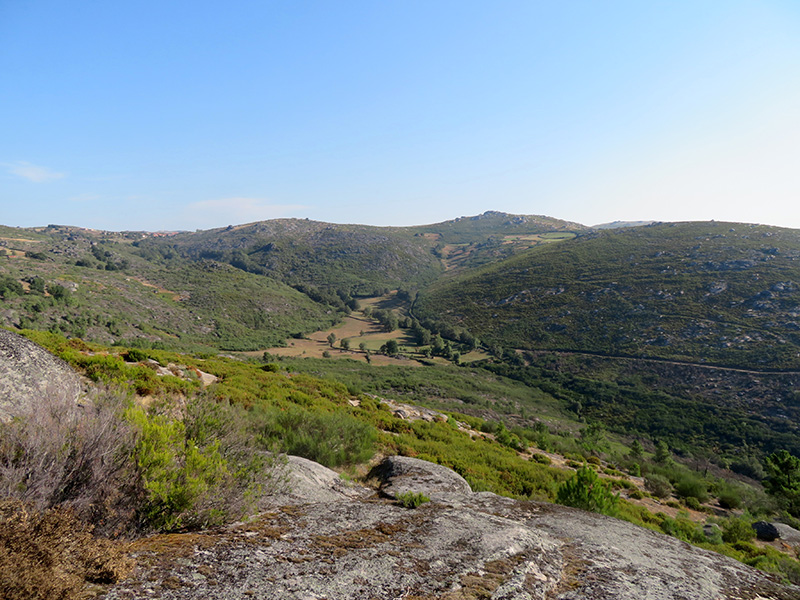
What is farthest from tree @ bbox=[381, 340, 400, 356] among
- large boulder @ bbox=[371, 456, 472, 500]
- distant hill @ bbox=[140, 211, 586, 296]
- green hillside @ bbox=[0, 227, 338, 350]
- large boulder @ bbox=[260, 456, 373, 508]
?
large boulder @ bbox=[260, 456, 373, 508]

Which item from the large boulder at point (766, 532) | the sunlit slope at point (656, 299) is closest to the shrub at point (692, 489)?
the large boulder at point (766, 532)

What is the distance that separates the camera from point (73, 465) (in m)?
3.71

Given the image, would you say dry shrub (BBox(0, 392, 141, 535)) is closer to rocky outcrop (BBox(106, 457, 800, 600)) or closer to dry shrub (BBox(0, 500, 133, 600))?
dry shrub (BBox(0, 500, 133, 600))

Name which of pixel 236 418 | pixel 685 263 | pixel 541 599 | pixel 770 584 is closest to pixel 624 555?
pixel 770 584

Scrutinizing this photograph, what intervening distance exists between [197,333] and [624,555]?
247 feet

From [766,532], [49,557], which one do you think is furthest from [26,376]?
[766,532]

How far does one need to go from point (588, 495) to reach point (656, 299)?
7863cm

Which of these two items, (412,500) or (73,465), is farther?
(412,500)

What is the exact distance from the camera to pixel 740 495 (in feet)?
53.1

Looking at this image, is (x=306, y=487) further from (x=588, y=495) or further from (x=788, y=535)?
(x=788, y=535)

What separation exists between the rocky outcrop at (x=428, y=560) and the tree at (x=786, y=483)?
15927mm

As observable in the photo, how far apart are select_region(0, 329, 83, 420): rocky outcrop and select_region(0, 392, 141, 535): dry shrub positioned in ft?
3.26

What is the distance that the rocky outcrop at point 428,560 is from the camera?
3.13 m

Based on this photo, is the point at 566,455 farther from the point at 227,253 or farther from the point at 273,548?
the point at 227,253
